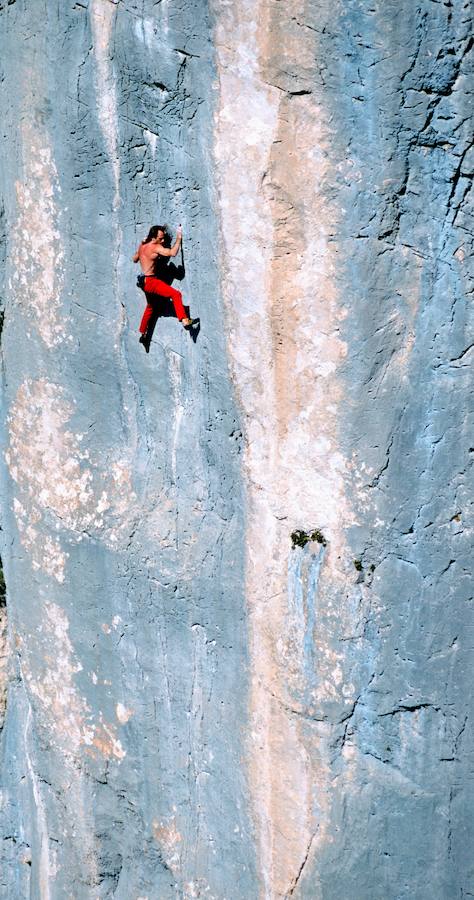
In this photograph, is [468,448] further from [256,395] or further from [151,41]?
[151,41]

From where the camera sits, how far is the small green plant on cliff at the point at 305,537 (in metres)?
6.79

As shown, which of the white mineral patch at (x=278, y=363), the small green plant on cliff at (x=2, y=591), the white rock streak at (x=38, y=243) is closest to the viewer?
the white mineral patch at (x=278, y=363)

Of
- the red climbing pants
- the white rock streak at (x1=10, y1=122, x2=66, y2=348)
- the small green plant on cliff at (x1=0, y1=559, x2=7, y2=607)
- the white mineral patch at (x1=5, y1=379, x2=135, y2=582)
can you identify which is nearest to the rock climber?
the red climbing pants

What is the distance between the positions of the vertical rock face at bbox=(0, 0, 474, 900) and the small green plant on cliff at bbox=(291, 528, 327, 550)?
28 mm

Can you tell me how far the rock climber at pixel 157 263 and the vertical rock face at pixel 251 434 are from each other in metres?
0.09

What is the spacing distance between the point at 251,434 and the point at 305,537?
69 centimetres

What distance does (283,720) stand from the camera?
7094 millimetres

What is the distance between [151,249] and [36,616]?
114 inches

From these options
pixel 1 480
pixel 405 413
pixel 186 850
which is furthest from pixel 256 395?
pixel 186 850

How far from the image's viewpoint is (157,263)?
673cm

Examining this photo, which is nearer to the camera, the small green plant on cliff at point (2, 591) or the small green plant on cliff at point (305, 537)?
the small green plant on cliff at point (305, 537)

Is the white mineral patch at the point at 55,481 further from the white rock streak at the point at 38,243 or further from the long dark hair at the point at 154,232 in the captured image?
the long dark hair at the point at 154,232

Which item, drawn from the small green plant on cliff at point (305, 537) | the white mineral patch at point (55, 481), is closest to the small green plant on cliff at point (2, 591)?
the white mineral patch at point (55, 481)

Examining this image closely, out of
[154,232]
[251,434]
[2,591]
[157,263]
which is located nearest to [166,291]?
[157,263]
